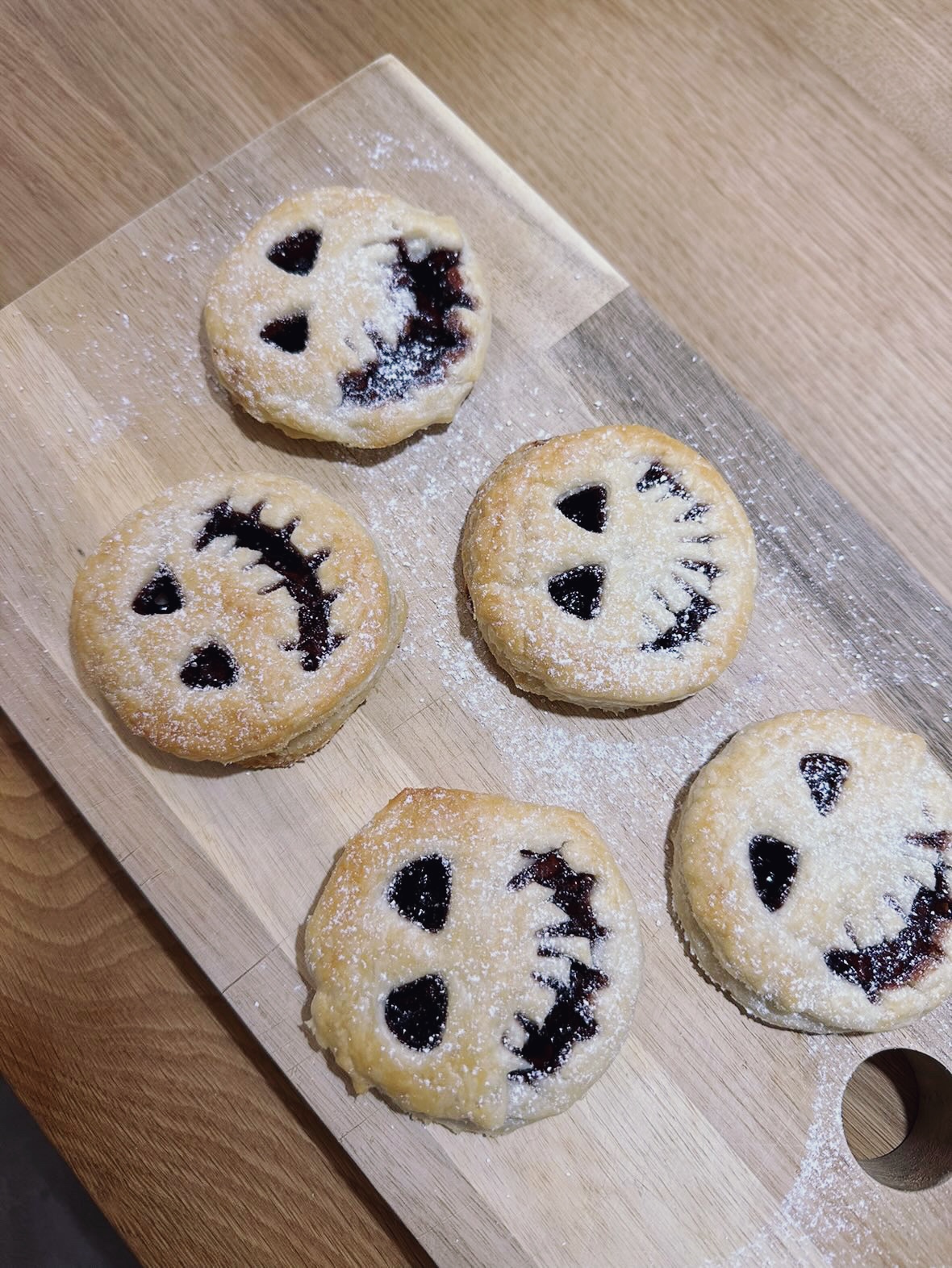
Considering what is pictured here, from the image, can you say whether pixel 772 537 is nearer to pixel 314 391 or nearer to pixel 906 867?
pixel 906 867

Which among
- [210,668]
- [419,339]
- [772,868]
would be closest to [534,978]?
[772,868]

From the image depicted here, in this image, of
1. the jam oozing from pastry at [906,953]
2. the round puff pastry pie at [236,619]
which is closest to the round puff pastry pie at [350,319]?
the round puff pastry pie at [236,619]

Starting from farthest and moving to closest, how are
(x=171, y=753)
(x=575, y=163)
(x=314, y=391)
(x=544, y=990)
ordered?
(x=575, y=163) → (x=314, y=391) → (x=171, y=753) → (x=544, y=990)

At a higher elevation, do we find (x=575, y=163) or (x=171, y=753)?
(x=575, y=163)

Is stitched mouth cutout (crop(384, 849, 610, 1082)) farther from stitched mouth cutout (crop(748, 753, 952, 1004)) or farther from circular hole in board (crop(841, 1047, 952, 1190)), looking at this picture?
circular hole in board (crop(841, 1047, 952, 1190))

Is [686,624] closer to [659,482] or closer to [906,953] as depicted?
[659,482]

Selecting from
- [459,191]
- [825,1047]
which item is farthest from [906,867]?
[459,191]

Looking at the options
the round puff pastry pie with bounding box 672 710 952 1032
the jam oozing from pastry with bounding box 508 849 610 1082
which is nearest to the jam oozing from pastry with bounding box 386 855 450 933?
the jam oozing from pastry with bounding box 508 849 610 1082

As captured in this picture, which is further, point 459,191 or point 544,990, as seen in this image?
point 459,191
